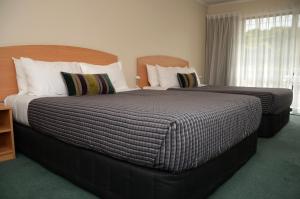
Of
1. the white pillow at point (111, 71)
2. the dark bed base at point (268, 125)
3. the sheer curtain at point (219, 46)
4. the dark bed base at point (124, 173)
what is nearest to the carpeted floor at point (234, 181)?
the dark bed base at point (124, 173)

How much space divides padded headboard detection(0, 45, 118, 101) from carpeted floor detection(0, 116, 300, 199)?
719 millimetres

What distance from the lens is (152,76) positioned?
12.4ft

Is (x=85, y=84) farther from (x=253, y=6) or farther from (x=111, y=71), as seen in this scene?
(x=253, y=6)

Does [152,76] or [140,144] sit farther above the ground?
[152,76]

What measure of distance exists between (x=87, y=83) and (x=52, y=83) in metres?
0.34

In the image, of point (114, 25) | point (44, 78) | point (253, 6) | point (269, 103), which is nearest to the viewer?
point (44, 78)

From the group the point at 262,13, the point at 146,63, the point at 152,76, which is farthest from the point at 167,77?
the point at 262,13

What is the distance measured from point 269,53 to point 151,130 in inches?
173

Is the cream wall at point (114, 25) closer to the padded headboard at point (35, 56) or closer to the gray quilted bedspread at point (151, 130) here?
the padded headboard at point (35, 56)

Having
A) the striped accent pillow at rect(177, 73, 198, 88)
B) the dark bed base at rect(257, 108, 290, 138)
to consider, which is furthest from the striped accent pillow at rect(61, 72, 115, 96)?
the dark bed base at rect(257, 108, 290, 138)

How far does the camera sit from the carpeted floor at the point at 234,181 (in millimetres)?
1488

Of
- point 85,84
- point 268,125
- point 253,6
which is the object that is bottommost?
point 268,125

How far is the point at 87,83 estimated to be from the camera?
2.34 meters

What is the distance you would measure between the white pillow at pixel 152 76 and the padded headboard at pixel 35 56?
2.85 feet
